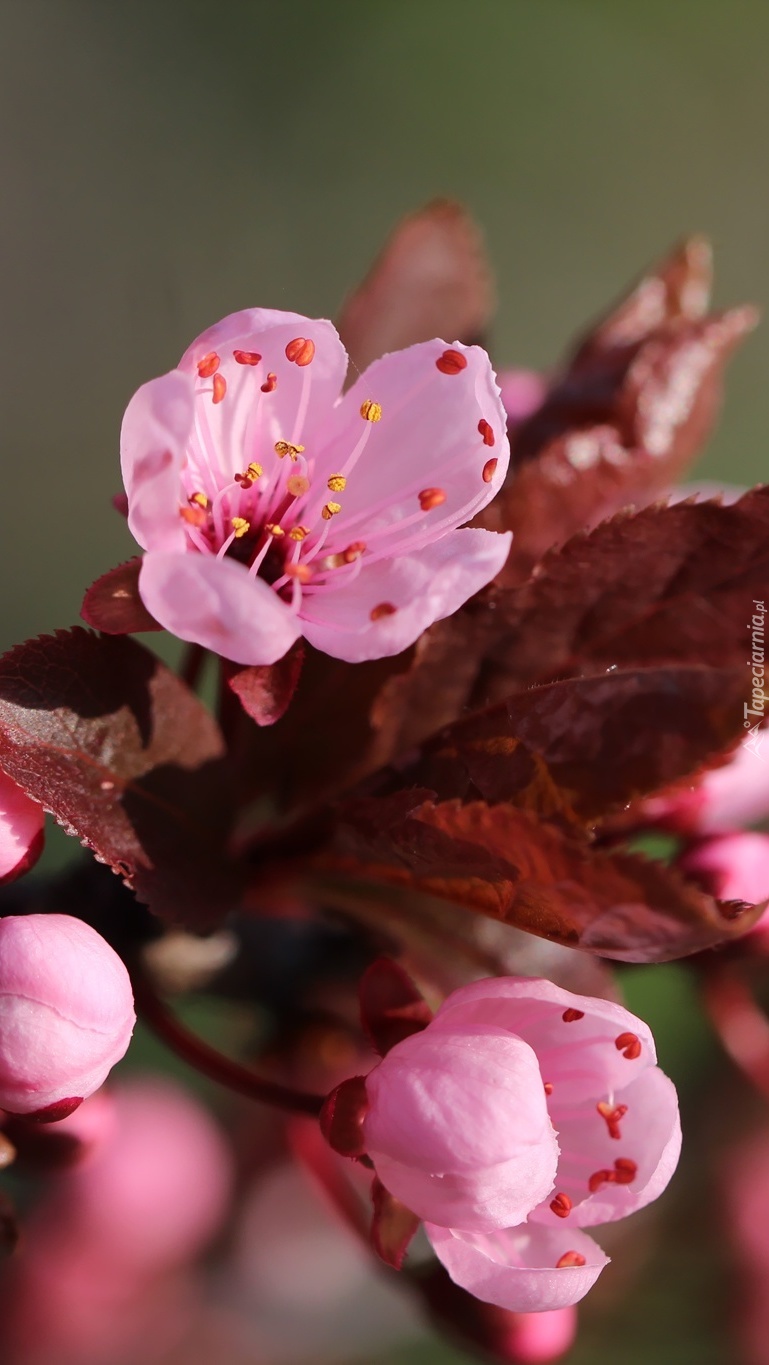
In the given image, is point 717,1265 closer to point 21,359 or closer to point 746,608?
point 746,608

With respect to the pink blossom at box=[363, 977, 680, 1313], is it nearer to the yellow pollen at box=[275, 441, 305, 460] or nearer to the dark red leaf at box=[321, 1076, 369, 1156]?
the dark red leaf at box=[321, 1076, 369, 1156]

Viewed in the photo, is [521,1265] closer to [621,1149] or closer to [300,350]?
[621,1149]

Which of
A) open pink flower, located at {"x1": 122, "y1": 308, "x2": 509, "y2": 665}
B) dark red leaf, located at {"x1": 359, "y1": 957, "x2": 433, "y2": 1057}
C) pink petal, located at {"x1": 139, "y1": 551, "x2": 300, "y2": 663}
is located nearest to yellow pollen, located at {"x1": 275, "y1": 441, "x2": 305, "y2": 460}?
open pink flower, located at {"x1": 122, "y1": 308, "x2": 509, "y2": 665}

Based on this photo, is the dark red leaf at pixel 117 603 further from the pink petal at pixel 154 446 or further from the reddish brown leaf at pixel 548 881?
the reddish brown leaf at pixel 548 881

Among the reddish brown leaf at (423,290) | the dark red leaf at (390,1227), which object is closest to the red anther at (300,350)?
the reddish brown leaf at (423,290)

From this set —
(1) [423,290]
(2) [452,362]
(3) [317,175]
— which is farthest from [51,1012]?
(3) [317,175]

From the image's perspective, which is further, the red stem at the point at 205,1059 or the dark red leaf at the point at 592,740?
the red stem at the point at 205,1059
